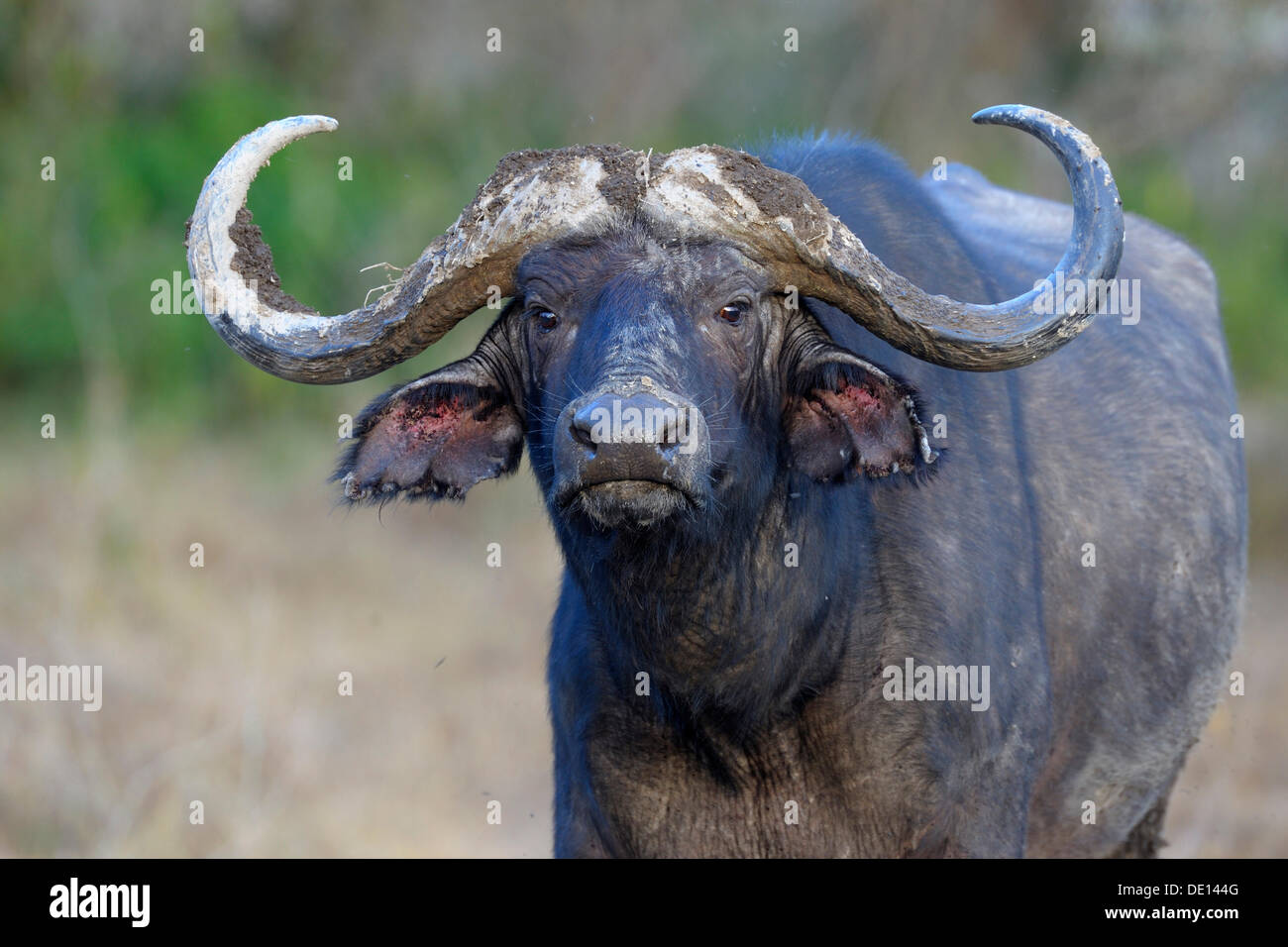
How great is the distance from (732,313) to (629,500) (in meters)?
0.73

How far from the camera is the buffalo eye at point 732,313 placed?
434 centimetres

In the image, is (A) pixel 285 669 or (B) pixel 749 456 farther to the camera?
(A) pixel 285 669

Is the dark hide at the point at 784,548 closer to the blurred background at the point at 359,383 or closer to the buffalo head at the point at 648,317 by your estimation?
the buffalo head at the point at 648,317

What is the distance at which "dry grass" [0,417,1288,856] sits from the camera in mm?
8359

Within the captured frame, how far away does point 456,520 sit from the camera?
13211 mm

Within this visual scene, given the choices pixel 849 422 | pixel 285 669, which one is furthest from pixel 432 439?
pixel 285 669

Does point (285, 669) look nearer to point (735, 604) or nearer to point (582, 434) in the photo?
point (735, 604)

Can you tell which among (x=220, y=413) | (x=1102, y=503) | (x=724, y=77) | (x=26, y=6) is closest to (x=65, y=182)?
(x=26, y=6)

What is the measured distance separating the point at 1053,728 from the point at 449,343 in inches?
336

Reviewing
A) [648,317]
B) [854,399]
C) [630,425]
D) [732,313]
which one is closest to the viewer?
[630,425]

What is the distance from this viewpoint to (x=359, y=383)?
555 inches

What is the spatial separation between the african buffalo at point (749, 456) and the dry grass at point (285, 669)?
2555 millimetres

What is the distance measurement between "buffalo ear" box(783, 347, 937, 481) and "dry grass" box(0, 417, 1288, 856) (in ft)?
10.3
